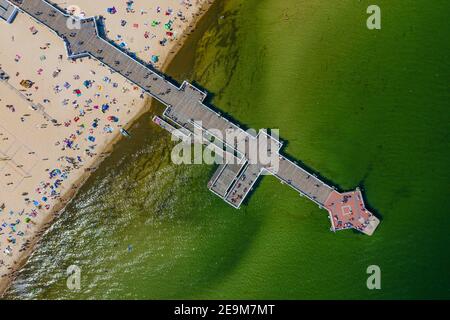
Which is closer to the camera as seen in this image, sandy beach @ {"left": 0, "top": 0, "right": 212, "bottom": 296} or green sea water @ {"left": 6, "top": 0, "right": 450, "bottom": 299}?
green sea water @ {"left": 6, "top": 0, "right": 450, "bottom": 299}

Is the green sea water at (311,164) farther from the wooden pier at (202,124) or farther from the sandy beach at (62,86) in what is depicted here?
the sandy beach at (62,86)

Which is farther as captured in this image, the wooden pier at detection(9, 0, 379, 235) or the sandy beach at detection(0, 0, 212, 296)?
the sandy beach at detection(0, 0, 212, 296)

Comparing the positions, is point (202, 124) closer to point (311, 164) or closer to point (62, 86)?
point (311, 164)

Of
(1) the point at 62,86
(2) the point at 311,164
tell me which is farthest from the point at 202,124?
(1) the point at 62,86

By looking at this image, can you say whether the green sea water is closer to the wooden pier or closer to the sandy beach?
the wooden pier

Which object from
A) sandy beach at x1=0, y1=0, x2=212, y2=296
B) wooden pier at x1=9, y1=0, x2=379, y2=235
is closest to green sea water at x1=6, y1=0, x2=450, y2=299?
wooden pier at x1=9, y1=0, x2=379, y2=235

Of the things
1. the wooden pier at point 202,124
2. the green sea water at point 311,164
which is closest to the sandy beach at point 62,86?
the wooden pier at point 202,124
